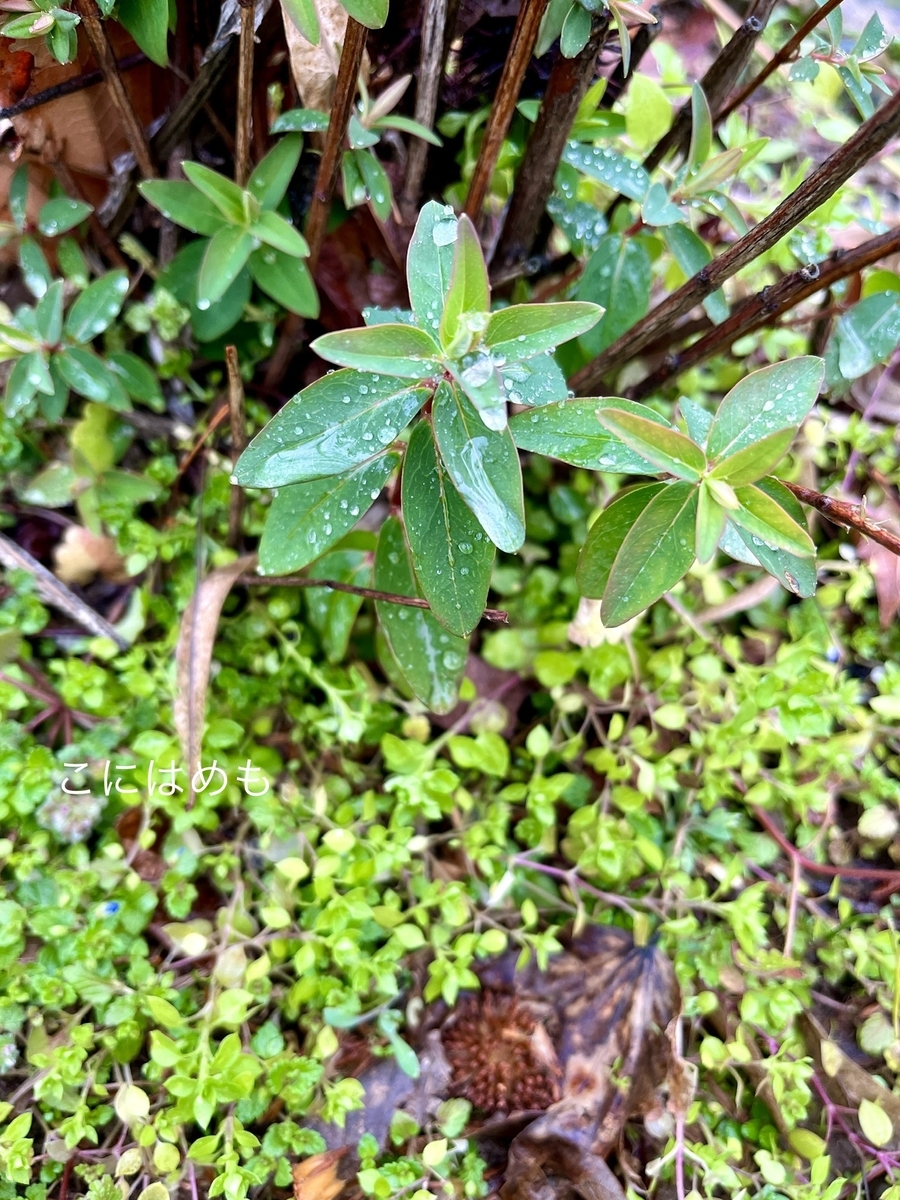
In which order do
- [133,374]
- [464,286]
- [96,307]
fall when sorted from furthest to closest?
[133,374], [96,307], [464,286]

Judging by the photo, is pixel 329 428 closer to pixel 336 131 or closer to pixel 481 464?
pixel 481 464

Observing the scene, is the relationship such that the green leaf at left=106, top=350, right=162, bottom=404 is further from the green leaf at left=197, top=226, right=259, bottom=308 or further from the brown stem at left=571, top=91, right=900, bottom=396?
the brown stem at left=571, top=91, right=900, bottom=396

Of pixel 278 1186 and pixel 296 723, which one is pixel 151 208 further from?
pixel 278 1186

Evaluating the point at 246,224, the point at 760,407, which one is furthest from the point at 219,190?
the point at 760,407

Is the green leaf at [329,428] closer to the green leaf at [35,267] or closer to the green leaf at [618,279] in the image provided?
the green leaf at [618,279]

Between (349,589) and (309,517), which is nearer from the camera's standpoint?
(309,517)

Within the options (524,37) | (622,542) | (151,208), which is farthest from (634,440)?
(151,208)
